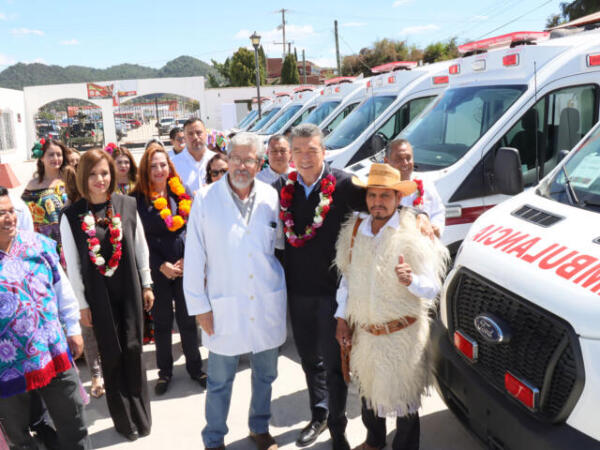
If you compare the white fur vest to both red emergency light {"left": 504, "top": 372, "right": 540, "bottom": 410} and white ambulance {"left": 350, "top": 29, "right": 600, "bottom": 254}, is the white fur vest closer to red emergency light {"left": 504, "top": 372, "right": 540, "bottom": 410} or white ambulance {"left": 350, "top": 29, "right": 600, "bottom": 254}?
red emergency light {"left": 504, "top": 372, "right": 540, "bottom": 410}

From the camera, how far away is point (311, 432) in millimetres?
3432

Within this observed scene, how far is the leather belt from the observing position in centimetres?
273

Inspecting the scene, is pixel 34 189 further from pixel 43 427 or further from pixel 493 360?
pixel 493 360

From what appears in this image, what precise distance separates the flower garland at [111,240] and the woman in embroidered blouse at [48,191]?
4.55ft

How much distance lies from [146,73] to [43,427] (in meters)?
209

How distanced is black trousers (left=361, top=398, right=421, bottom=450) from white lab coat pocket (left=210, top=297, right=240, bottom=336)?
0.88 m

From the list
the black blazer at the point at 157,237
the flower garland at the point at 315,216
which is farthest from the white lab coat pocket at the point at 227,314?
the black blazer at the point at 157,237

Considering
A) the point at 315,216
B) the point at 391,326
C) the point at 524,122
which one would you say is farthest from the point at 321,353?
the point at 524,122

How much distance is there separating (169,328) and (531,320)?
2975 millimetres

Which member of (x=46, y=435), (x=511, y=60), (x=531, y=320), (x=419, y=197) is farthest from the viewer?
(x=511, y=60)

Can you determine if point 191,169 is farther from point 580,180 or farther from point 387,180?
point 580,180

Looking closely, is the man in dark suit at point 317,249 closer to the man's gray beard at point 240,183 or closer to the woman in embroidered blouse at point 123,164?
the man's gray beard at point 240,183

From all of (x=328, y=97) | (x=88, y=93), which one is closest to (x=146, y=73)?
(x=88, y=93)

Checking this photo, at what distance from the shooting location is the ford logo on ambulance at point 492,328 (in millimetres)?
2367
